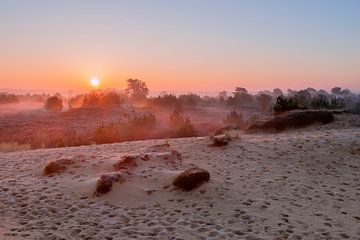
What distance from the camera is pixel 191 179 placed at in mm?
11891

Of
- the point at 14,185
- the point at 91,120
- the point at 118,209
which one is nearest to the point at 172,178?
the point at 118,209

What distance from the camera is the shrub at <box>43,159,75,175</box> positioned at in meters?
14.0

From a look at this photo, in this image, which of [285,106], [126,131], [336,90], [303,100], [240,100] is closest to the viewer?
[285,106]

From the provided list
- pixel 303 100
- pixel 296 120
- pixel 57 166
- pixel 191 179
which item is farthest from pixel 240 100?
pixel 191 179

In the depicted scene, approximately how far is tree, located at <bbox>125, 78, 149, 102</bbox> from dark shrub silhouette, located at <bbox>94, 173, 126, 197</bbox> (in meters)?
66.8

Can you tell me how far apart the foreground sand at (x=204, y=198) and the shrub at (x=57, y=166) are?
250 mm

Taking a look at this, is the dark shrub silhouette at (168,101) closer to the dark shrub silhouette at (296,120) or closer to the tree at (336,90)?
the dark shrub silhouette at (296,120)

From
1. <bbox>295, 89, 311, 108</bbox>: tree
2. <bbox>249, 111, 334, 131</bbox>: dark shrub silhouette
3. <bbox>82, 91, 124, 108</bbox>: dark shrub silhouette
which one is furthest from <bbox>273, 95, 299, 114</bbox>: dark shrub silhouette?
<bbox>82, 91, 124, 108</bbox>: dark shrub silhouette

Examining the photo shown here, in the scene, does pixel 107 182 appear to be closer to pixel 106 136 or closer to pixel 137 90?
pixel 106 136

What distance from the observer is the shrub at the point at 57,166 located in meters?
14.0

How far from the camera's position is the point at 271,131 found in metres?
21.8

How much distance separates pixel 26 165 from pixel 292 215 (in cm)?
942

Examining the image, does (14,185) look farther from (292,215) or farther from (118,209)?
(292,215)

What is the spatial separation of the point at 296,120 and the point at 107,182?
12949mm
